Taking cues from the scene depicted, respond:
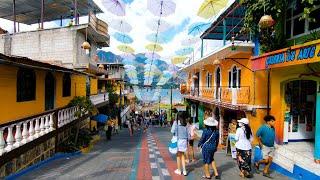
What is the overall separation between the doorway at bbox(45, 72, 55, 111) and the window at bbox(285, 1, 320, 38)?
34.3 feet

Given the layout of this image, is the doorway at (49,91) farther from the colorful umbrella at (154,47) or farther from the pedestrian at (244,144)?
the colorful umbrella at (154,47)

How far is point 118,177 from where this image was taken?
29.7ft

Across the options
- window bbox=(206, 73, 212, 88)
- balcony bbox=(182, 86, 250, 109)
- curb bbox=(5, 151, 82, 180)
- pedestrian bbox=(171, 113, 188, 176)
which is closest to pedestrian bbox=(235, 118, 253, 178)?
pedestrian bbox=(171, 113, 188, 176)

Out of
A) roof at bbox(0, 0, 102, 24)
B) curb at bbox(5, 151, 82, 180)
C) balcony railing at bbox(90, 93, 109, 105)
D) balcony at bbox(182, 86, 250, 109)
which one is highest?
roof at bbox(0, 0, 102, 24)

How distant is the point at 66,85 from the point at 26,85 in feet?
18.6

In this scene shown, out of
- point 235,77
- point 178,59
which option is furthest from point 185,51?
point 235,77

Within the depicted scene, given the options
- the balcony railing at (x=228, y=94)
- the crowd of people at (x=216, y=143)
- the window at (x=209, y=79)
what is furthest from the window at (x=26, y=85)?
the window at (x=209, y=79)

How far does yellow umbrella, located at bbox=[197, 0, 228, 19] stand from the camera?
14.6 m

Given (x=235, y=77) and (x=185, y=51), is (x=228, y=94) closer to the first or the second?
(x=235, y=77)

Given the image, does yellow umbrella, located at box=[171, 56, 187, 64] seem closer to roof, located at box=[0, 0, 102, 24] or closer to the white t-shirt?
roof, located at box=[0, 0, 102, 24]

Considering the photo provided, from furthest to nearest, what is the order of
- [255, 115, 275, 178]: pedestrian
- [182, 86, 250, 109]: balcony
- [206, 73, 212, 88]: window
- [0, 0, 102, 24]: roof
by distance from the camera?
[206, 73, 212, 88]: window → [0, 0, 102, 24]: roof → [182, 86, 250, 109]: balcony → [255, 115, 275, 178]: pedestrian

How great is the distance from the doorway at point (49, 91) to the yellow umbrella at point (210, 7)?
7613 mm

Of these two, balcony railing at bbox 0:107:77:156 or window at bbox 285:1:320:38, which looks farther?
window at bbox 285:1:320:38

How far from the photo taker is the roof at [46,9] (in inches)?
881
